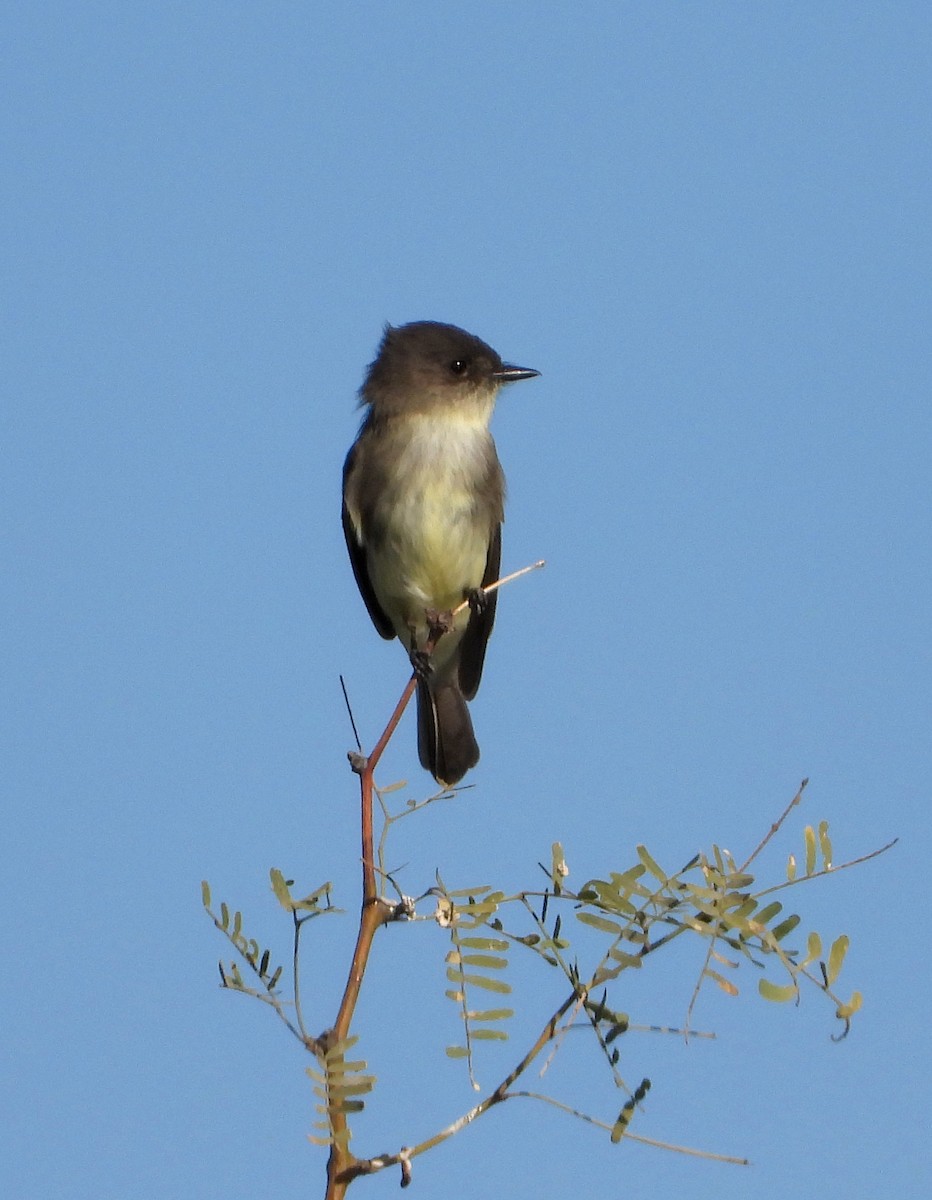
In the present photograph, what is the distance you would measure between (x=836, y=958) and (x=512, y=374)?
4.87m

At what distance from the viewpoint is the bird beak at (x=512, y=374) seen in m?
6.54

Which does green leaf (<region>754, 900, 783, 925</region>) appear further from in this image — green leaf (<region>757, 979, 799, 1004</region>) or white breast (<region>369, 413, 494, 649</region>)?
white breast (<region>369, 413, 494, 649</region>)

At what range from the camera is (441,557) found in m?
6.22

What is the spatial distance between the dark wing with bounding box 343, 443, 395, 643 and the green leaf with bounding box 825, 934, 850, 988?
4.82 m

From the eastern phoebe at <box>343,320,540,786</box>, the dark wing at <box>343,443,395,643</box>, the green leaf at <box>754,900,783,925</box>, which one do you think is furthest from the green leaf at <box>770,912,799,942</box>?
the dark wing at <box>343,443,395,643</box>

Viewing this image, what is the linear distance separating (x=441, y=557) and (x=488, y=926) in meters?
4.17

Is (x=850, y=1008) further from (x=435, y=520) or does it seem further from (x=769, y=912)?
(x=435, y=520)

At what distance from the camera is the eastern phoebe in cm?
625

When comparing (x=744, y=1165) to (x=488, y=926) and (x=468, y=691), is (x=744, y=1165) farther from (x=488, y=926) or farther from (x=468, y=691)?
(x=468, y=691)

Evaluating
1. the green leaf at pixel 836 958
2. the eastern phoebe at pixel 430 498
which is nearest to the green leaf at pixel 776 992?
the green leaf at pixel 836 958

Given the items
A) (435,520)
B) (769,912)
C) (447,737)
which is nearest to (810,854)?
(769,912)

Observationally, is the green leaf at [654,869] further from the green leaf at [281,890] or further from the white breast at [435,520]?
the white breast at [435,520]

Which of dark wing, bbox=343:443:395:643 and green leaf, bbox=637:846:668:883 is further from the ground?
dark wing, bbox=343:443:395:643

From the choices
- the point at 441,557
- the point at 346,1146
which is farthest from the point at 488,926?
the point at 441,557
